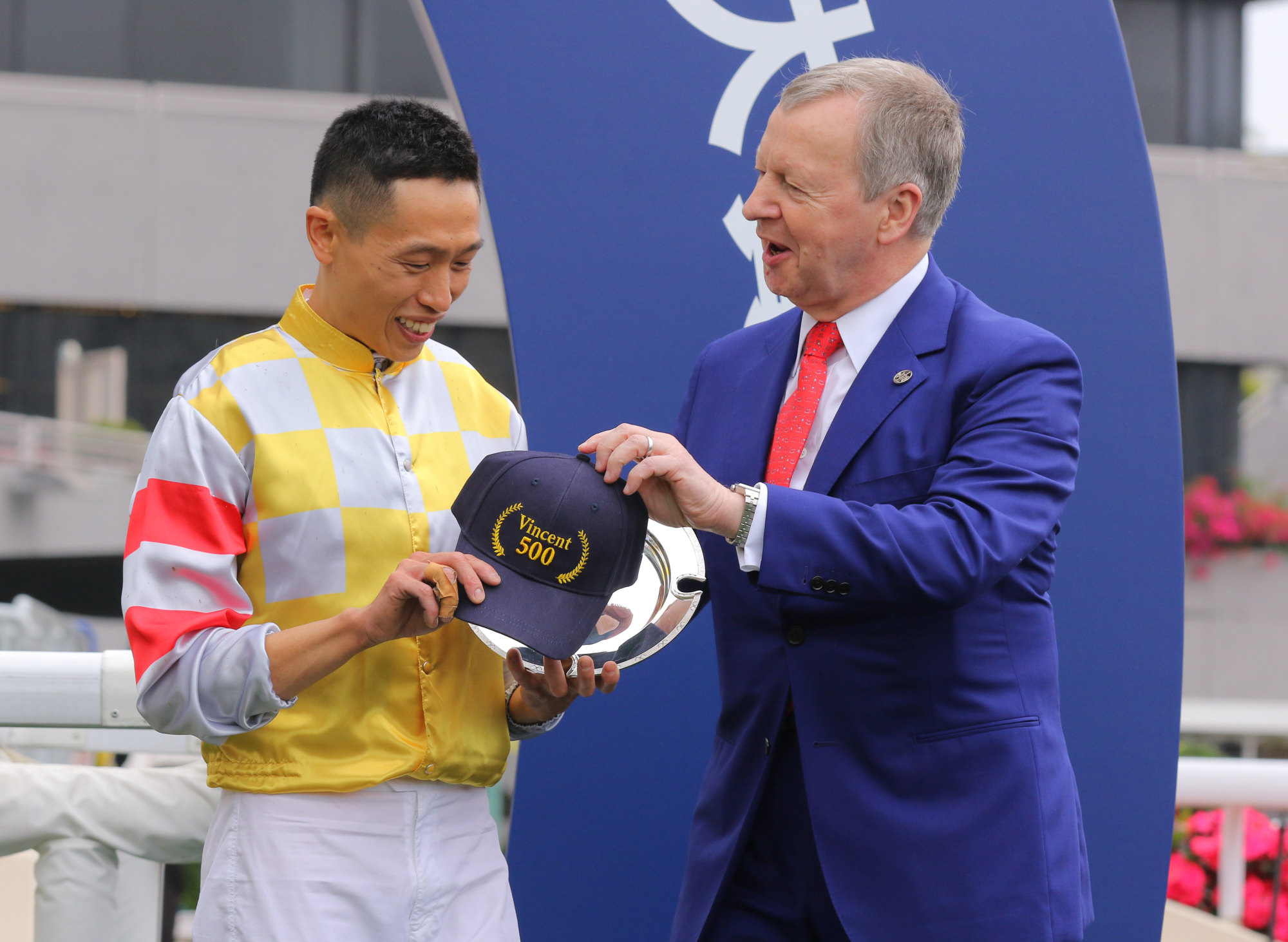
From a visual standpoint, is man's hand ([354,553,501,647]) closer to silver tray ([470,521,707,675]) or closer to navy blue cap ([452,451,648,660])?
navy blue cap ([452,451,648,660])

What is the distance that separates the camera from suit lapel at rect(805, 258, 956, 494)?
1.76 meters

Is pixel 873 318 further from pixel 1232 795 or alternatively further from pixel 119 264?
pixel 119 264

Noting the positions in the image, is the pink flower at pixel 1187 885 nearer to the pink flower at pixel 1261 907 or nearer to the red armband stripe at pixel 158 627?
the pink flower at pixel 1261 907

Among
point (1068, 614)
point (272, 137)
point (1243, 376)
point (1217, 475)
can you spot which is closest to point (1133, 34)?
point (1243, 376)

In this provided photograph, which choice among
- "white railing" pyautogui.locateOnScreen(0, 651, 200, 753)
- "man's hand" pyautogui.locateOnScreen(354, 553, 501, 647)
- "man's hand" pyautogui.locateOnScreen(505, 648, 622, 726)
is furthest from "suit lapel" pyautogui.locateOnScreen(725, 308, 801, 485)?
"white railing" pyautogui.locateOnScreen(0, 651, 200, 753)

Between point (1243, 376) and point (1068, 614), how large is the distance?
419 inches

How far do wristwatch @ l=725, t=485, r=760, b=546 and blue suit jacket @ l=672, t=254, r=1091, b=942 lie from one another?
0.09 feet

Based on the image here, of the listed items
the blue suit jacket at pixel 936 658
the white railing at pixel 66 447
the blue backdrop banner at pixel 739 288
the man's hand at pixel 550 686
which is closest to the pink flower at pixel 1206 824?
the blue backdrop banner at pixel 739 288

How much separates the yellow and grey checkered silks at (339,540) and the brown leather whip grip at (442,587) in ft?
0.57

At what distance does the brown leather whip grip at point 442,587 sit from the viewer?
1.53m

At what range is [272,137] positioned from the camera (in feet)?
37.8

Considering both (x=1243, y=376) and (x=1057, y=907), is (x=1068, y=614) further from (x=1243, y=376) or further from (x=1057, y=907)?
(x=1243, y=376)

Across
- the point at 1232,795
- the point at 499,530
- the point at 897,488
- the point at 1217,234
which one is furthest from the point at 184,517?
the point at 1217,234

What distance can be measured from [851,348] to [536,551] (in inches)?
22.3
